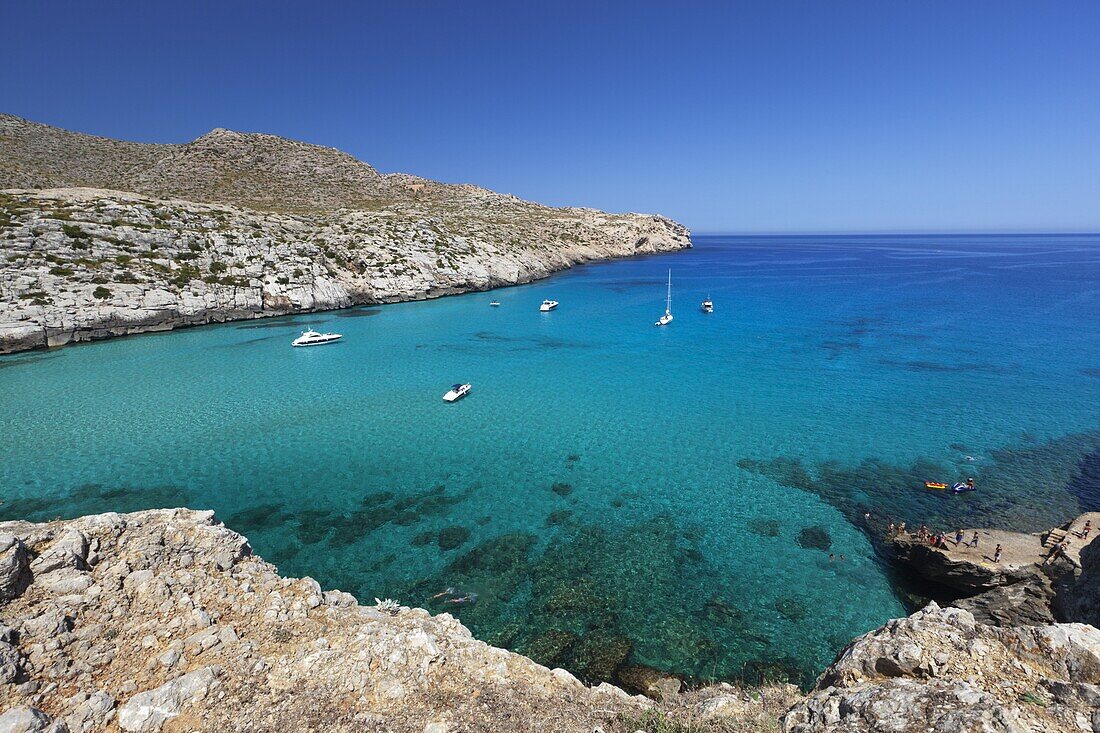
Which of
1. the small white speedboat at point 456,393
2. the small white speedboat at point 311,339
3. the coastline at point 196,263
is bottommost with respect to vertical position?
the small white speedboat at point 456,393

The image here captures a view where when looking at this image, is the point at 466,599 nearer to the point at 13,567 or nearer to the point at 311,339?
the point at 13,567

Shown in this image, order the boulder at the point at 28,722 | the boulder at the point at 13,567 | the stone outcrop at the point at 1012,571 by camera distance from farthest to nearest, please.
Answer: the stone outcrop at the point at 1012,571, the boulder at the point at 13,567, the boulder at the point at 28,722

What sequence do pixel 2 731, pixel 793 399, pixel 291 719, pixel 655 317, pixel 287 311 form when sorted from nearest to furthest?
pixel 2 731, pixel 291 719, pixel 793 399, pixel 287 311, pixel 655 317

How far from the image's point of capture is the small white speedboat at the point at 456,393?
111ft

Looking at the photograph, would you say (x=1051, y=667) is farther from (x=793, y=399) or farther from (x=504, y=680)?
(x=793, y=399)

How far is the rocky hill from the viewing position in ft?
157

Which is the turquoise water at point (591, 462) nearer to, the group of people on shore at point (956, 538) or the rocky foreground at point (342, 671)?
the group of people on shore at point (956, 538)

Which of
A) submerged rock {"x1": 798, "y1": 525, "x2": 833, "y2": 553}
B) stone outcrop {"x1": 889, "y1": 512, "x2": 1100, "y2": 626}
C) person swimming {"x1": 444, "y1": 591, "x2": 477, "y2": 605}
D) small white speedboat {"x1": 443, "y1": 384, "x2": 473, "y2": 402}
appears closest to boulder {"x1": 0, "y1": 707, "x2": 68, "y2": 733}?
person swimming {"x1": 444, "y1": 591, "x2": 477, "y2": 605}

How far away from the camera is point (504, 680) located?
8.88 m

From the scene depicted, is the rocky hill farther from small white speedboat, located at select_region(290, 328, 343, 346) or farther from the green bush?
small white speedboat, located at select_region(290, 328, 343, 346)

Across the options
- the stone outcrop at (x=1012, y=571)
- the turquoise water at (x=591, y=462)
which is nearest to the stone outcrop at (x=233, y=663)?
the turquoise water at (x=591, y=462)

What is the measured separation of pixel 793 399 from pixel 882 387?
353 inches

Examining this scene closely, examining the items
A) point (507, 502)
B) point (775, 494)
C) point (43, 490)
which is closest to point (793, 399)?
point (775, 494)

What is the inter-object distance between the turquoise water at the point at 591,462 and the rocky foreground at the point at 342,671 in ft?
19.0
